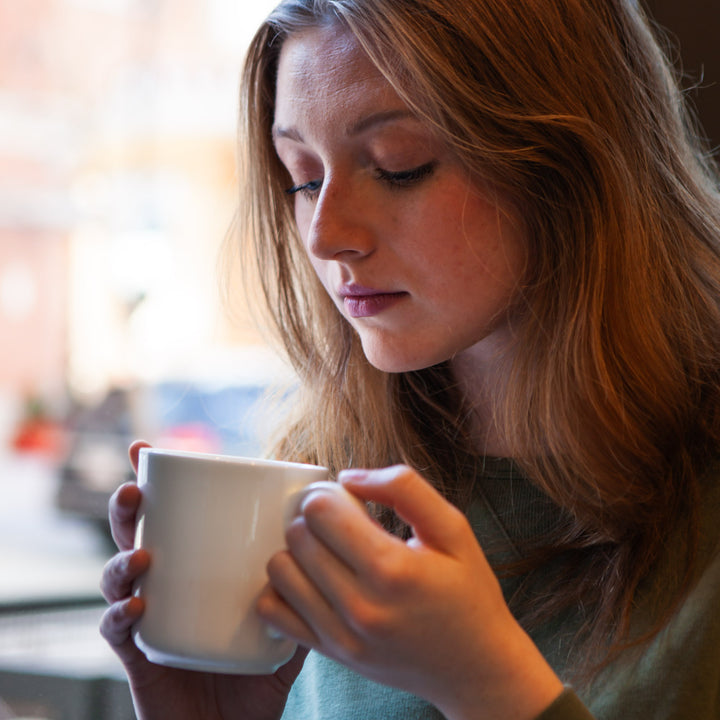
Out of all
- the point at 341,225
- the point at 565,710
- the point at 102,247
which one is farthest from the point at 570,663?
the point at 102,247

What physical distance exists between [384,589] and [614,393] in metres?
0.40

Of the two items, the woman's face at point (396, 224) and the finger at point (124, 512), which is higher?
the woman's face at point (396, 224)

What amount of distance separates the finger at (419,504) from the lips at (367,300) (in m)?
0.29

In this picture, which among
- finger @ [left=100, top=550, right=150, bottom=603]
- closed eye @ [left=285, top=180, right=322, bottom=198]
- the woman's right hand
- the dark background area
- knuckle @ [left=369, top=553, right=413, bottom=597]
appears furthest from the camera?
the dark background area

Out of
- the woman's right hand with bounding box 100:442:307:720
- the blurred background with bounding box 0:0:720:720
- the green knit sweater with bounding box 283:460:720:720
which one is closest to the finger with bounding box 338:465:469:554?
the green knit sweater with bounding box 283:460:720:720

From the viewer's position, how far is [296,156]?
87 cm

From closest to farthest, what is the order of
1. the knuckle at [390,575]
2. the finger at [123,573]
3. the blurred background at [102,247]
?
the knuckle at [390,575] < the finger at [123,573] < the blurred background at [102,247]

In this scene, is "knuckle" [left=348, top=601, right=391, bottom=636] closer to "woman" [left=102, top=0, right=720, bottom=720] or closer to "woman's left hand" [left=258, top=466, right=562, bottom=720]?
"woman's left hand" [left=258, top=466, right=562, bottom=720]

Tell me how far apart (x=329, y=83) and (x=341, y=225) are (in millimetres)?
134

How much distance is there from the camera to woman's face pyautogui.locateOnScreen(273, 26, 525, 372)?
79cm

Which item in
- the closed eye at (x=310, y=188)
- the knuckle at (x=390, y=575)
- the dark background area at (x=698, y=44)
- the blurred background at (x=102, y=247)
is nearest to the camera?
the knuckle at (x=390, y=575)

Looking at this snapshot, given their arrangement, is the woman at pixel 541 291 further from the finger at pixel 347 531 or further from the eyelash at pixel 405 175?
the finger at pixel 347 531

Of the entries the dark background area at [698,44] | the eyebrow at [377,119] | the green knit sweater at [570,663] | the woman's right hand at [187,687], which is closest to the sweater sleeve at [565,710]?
the green knit sweater at [570,663]

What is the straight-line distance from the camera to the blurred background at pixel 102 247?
322 centimetres
